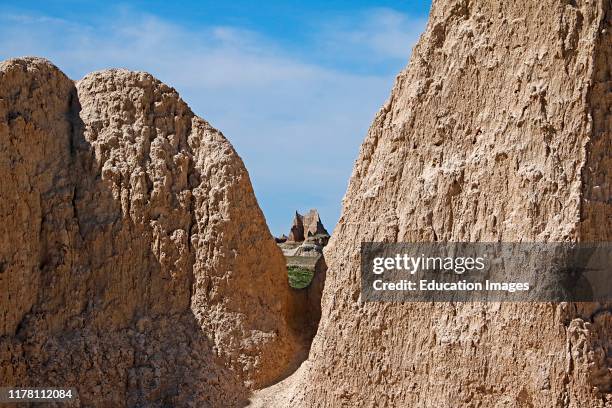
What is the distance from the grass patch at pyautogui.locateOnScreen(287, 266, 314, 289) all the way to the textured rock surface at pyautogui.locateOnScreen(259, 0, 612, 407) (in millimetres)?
10513

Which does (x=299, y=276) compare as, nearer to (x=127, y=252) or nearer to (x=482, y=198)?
(x=127, y=252)

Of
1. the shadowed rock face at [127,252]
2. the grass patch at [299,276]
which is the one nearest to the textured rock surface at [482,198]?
the shadowed rock face at [127,252]

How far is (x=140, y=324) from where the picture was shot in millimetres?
19266

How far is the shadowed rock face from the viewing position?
61.4 ft

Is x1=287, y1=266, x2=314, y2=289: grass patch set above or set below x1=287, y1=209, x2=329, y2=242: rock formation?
below

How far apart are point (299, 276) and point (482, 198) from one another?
14400mm

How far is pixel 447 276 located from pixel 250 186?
5225mm

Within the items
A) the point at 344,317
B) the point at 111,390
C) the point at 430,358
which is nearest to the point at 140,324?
the point at 111,390

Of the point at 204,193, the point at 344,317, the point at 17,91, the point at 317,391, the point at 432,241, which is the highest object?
the point at 17,91

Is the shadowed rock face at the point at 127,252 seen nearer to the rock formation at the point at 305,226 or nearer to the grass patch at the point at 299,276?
the grass patch at the point at 299,276

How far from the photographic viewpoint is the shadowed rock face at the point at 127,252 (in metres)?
18.7

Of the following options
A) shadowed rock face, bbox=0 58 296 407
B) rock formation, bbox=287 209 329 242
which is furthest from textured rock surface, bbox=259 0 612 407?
rock formation, bbox=287 209 329 242

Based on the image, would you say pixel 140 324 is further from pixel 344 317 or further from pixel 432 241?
pixel 432 241

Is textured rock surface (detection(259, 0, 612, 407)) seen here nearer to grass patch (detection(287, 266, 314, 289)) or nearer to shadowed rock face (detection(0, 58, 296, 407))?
shadowed rock face (detection(0, 58, 296, 407))
